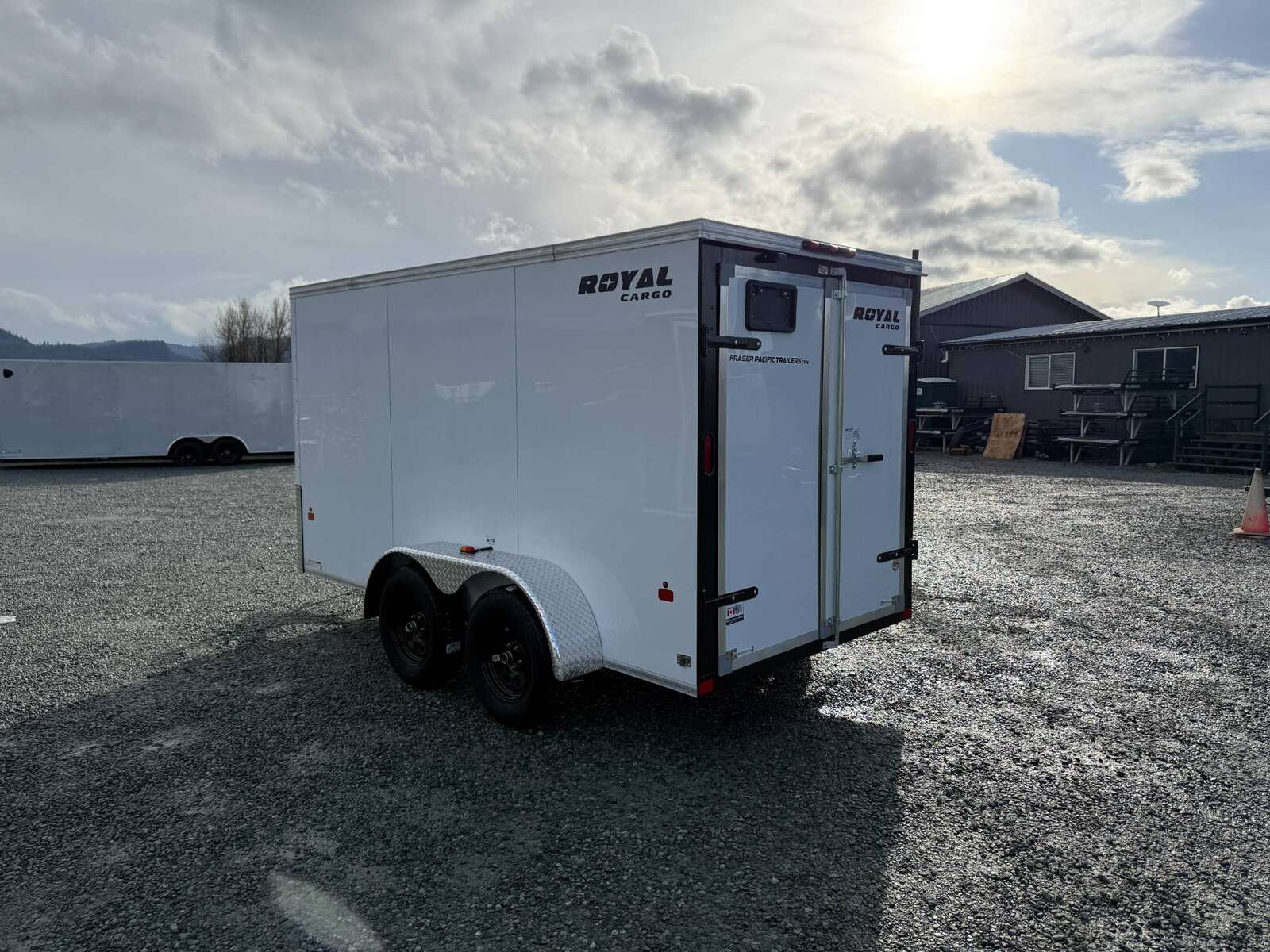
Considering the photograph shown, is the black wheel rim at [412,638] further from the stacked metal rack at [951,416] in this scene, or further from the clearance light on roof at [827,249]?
the stacked metal rack at [951,416]

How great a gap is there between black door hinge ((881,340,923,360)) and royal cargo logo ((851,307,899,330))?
11 centimetres

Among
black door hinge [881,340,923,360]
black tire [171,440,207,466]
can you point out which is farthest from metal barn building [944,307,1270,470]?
black tire [171,440,207,466]

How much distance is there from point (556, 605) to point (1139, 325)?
23.1 meters

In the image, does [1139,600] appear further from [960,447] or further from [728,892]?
[960,447]

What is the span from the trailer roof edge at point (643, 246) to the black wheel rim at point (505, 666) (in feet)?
7.15

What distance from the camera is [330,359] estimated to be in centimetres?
673

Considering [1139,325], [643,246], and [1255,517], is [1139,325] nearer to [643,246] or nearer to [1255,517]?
[1255,517]

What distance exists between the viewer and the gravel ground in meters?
3.38

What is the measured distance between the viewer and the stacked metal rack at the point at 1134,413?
69.4ft

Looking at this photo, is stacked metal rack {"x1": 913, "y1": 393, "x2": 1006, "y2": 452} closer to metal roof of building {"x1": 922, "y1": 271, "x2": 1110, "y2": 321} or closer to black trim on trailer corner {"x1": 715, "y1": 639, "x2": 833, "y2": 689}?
metal roof of building {"x1": 922, "y1": 271, "x2": 1110, "y2": 321}

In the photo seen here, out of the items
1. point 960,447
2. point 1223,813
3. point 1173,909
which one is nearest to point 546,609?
point 1173,909

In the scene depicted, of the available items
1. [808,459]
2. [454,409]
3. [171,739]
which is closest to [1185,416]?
[808,459]

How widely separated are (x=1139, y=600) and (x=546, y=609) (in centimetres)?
604

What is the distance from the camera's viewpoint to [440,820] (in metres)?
4.12
